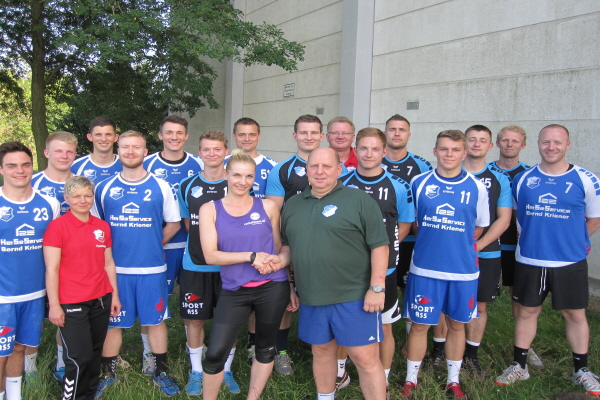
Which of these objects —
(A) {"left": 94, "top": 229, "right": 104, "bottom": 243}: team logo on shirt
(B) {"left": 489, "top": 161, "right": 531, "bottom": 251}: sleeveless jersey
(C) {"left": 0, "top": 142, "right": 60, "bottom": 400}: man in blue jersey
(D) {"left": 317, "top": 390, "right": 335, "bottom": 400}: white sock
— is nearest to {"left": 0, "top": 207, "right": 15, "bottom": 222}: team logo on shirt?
(C) {"left": 0, "top": 142, "right": 60, "bottom": 400}: man in blue jersey

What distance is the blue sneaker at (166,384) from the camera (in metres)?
3.73

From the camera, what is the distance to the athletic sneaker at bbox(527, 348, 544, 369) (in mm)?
4344

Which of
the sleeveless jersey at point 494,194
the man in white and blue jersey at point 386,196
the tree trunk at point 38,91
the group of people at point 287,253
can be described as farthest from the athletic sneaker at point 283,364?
the tree trunk at point 38,91

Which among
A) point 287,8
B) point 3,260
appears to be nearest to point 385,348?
point 3,260

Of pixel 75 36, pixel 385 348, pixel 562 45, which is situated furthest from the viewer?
pixel 75 36

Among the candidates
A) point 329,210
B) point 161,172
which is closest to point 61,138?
point 161,172

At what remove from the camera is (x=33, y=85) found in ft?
42.4

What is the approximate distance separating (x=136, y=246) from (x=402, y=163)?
8.68 ft

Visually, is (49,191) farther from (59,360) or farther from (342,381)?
(342,381)

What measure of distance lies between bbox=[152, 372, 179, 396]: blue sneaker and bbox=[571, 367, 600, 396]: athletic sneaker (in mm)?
3429

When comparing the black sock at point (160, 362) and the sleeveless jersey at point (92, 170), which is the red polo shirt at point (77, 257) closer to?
the black sock at point (160, 362)

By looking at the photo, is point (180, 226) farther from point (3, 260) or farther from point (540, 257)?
point (540, 257)

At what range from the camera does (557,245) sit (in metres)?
3.89

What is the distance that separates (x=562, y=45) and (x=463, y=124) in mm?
1734
